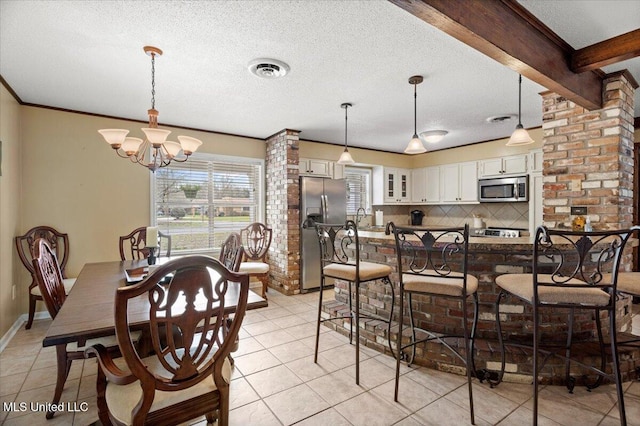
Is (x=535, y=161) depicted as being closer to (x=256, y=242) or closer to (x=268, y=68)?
(x=268, y=68)

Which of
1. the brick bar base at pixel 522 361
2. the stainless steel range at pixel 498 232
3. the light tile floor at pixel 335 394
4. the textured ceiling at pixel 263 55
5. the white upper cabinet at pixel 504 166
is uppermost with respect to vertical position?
the textured ceiling at pixel 263 55

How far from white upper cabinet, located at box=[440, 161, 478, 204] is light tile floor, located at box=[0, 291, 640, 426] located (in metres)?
3.54

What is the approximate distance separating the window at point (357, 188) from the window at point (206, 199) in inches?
71.2

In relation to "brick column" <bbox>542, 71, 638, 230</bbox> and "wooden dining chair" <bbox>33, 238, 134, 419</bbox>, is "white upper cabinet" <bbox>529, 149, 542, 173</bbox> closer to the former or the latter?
"brick column" <bbox>542, 71, 638, 230</bbox>

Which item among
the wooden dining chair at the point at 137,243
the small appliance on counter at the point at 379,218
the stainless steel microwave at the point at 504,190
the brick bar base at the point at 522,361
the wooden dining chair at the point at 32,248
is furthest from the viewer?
the small appliance on counter at the point at 379,218

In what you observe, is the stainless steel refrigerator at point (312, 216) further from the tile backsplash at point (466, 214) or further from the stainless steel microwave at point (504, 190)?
the stainless steel microwave at point (504, 190)

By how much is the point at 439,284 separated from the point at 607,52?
1.98 metres

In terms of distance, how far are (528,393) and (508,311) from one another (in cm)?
52

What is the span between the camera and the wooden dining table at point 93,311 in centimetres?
127

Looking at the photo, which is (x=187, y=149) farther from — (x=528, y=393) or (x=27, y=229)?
(x=528, y=393)

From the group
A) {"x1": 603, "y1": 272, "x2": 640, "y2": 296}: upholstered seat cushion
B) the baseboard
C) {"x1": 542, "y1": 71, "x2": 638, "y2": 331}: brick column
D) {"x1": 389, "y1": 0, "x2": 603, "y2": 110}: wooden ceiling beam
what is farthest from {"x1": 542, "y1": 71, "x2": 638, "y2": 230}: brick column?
the baseboard

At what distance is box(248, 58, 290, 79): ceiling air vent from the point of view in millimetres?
2352

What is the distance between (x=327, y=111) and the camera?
11.8 ft

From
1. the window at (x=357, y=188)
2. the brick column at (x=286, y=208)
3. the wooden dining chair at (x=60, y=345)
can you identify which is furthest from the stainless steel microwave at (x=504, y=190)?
the wooden dining chair at (x=60, y=345)
